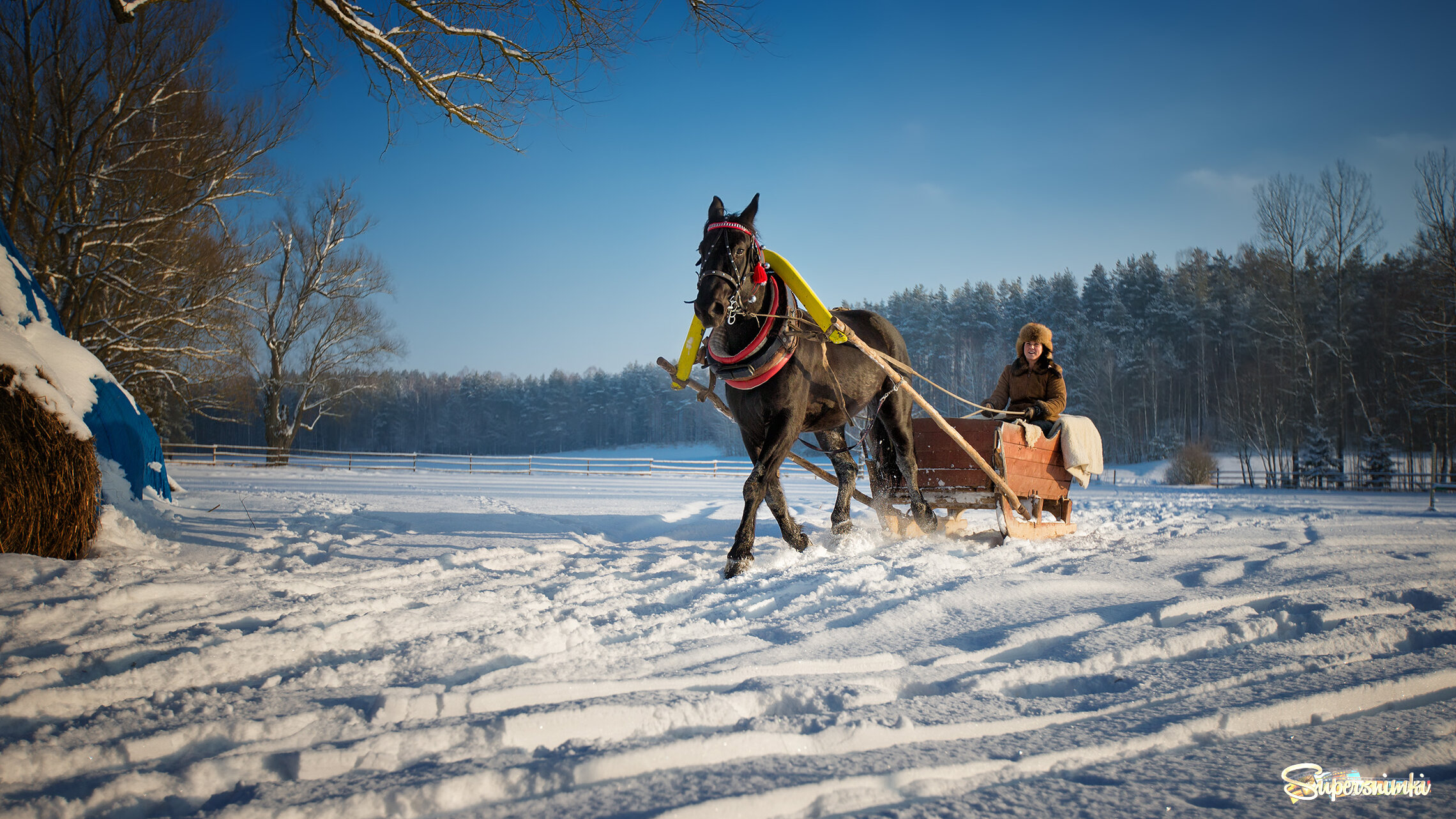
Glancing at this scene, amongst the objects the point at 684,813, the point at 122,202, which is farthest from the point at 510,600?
the point at 122,202

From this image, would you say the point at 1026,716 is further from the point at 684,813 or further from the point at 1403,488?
the point at 1403,488

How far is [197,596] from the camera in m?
2.95

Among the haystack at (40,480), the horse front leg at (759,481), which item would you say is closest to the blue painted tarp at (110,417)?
the haystack at (40,480)

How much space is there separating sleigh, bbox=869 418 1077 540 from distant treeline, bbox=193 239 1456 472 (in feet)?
75.2

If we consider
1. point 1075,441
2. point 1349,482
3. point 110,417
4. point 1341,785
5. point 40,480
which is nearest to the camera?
point 1341,785

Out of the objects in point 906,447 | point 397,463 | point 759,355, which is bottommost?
point 397,463

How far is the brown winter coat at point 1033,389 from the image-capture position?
226 inches

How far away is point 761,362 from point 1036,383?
3.26m

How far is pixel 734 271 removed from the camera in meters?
3.88

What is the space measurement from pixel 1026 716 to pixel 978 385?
43128 millimetres

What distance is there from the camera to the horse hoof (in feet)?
12.7

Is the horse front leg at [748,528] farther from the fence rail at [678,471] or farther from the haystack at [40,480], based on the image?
the fence rail at [678,471]

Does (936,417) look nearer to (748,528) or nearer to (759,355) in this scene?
(759,355)

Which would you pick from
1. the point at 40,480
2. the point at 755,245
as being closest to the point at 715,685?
the point at 755,245
